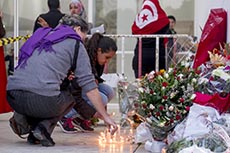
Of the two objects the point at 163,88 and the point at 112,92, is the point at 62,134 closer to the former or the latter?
the point at 112,92

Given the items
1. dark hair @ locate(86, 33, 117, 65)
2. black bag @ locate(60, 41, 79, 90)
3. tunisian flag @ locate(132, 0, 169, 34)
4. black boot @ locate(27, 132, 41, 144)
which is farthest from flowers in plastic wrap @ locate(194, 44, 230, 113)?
tunisian flag @ locate(132, 0, 169, 34)

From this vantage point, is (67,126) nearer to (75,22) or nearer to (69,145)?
(69,145)

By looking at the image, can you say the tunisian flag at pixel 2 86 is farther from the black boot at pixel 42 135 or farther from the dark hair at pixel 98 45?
the black boot at pixel 42 135

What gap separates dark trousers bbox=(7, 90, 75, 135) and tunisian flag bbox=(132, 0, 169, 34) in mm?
2284

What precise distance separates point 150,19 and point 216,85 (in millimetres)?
2811

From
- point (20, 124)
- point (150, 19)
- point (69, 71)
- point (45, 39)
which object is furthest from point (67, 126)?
point (150, 19)

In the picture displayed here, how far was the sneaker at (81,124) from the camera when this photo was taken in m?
5.29

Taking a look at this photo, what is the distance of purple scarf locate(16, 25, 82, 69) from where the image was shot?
4.18 m

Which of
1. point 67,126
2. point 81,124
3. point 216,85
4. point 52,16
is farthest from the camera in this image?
point 52,16

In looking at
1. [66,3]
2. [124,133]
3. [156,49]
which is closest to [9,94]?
[124,133]

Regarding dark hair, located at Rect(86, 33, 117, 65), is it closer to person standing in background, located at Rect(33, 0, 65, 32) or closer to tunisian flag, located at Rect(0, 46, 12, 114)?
person standing in background, located at Rect(33, 0, 65, 32)

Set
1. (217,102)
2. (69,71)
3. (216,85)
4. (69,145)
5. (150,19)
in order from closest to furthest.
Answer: (217,102) → (216,85) → (69,71) → (69,145) → (150,19)

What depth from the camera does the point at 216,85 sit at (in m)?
3.67

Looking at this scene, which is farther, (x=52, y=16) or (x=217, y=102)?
(x=52, y=16)
